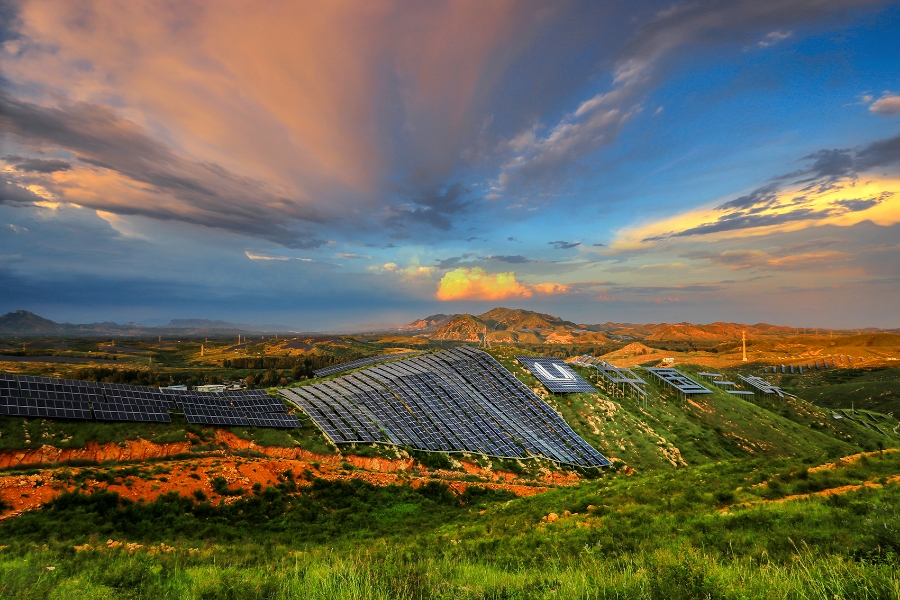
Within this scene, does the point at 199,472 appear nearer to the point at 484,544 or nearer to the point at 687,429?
the point at 484,544

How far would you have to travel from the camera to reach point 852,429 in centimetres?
7462

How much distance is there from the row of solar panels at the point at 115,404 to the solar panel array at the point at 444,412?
6.55 m

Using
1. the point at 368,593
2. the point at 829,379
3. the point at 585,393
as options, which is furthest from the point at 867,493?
the point at 829,379

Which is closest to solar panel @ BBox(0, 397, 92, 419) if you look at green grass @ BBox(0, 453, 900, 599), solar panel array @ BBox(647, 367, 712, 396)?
green grass @ BBox(0, 453, 900, 599)

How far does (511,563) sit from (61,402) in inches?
1551

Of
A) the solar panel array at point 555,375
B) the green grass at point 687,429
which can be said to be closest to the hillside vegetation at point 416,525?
the green grass at point 687,429

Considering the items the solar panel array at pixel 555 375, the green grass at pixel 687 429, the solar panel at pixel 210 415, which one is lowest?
the green grass at pixel 687 429

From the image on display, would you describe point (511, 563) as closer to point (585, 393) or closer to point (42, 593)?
point (42, 593)

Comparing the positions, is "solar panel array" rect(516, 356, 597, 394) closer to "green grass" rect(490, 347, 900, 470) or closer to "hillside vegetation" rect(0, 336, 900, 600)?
"green grass" rect(490, 347, 900, 470)

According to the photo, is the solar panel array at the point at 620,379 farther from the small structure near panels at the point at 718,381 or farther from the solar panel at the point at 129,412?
the solar panel at the point at 129,412

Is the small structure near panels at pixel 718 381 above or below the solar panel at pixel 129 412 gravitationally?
below

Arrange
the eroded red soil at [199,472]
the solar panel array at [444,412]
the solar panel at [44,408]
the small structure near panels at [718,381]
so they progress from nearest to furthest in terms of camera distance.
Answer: the eroded red soil at [199,472] < the solar panel at [44,408] < the solar panel array at [444,412] < the small structure near panels at [718,381]

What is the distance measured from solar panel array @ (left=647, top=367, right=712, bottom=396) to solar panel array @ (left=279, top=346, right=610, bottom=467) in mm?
34009

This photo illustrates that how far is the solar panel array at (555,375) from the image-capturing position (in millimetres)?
62219
